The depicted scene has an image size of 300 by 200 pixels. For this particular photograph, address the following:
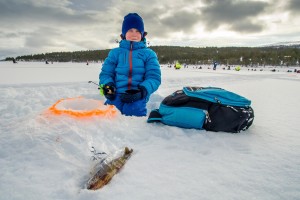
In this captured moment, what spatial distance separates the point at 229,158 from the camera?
2.08m

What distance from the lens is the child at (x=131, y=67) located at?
152 inches

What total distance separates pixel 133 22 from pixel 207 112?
78.1 inches

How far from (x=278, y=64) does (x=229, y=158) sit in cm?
8622

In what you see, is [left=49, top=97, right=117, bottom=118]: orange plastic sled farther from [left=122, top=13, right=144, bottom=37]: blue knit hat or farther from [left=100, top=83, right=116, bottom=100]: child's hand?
[left=122, top=13, right=144, bottom=37]: blue knit hat

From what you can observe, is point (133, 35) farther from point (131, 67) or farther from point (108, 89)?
point (108, 89)

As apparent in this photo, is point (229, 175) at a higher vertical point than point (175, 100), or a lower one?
lower

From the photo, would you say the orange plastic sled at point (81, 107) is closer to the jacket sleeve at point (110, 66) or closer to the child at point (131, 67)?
the child at point (131, 67)

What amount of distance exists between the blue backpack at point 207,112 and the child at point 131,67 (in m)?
0.86

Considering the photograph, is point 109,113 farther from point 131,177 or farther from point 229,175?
point 229,175

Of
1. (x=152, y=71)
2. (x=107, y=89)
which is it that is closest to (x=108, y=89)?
(x=107, y=89)

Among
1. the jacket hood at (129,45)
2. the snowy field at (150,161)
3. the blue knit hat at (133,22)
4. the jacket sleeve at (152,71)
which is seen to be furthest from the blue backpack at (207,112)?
the blue knit hat at (133,22)

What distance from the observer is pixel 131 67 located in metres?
3.86

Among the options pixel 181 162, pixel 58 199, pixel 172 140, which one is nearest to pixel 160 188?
pixel 181 162

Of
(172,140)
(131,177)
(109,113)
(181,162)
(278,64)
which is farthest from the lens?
(278,64)
